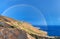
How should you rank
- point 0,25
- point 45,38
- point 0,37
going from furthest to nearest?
point 45,38 < point 0,25 < point 0,37

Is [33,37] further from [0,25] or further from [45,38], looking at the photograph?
[0,25]

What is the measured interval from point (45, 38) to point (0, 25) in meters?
4.29

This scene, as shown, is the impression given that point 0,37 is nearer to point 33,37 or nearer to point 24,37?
point 24,37

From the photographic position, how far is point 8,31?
17766mm

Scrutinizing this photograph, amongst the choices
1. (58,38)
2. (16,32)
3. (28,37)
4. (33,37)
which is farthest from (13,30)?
(58,38)

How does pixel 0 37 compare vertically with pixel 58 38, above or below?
below

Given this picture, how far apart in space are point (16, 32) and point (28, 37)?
3.80 feet

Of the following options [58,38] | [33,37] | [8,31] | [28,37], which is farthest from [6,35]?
[58,38]

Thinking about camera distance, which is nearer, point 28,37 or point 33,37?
point 28,37

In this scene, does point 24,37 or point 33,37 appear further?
point 33,37

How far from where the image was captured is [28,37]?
60.7 feet

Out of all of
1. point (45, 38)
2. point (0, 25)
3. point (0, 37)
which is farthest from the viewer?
point (45, 38)

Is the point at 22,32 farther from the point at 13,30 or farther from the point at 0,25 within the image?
the point at 0,25

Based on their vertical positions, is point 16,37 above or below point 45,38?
below
